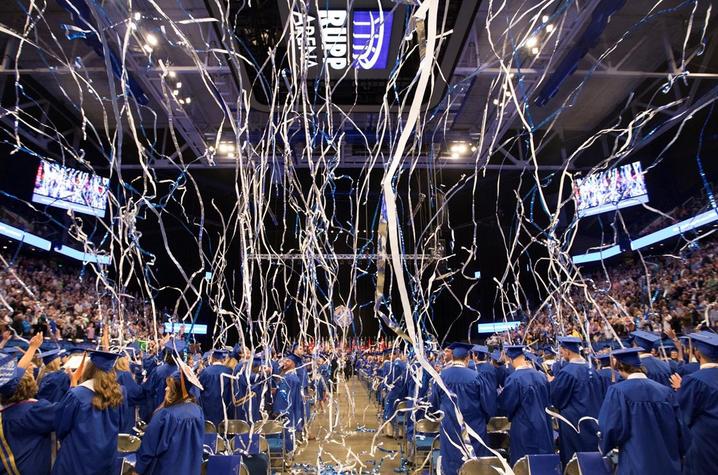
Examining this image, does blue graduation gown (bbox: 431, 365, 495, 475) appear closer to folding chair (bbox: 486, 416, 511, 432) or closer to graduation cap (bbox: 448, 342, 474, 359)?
folding chair (bbox: 486, 416, 511, 432)

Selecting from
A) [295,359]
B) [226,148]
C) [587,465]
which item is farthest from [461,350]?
[226,148]

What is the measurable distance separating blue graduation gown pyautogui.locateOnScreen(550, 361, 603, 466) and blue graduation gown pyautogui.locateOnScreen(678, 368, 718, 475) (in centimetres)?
99

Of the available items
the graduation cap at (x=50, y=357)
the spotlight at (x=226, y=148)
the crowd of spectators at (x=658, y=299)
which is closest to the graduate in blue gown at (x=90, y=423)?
the graduation cap at (x=50, y=357)

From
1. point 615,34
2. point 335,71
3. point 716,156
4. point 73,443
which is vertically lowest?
point 73,443

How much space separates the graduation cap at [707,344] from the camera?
A: 3568mm

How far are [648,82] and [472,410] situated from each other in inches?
461

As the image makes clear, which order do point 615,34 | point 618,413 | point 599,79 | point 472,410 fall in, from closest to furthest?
point 618,413 → point 472,410 → point 615,34 → point 599,79

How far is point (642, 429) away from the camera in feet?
10.6

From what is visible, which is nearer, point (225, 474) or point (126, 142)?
point (225, 474)

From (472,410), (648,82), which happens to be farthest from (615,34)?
(472,410)

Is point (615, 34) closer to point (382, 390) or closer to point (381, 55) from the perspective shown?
point (382, 390)

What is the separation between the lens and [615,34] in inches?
387

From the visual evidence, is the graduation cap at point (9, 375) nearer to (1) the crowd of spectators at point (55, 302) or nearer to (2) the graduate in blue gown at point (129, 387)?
(2) the graduate in blue gown at point (129, 387)

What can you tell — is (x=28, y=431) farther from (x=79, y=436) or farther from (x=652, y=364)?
(x=652, y=364)
